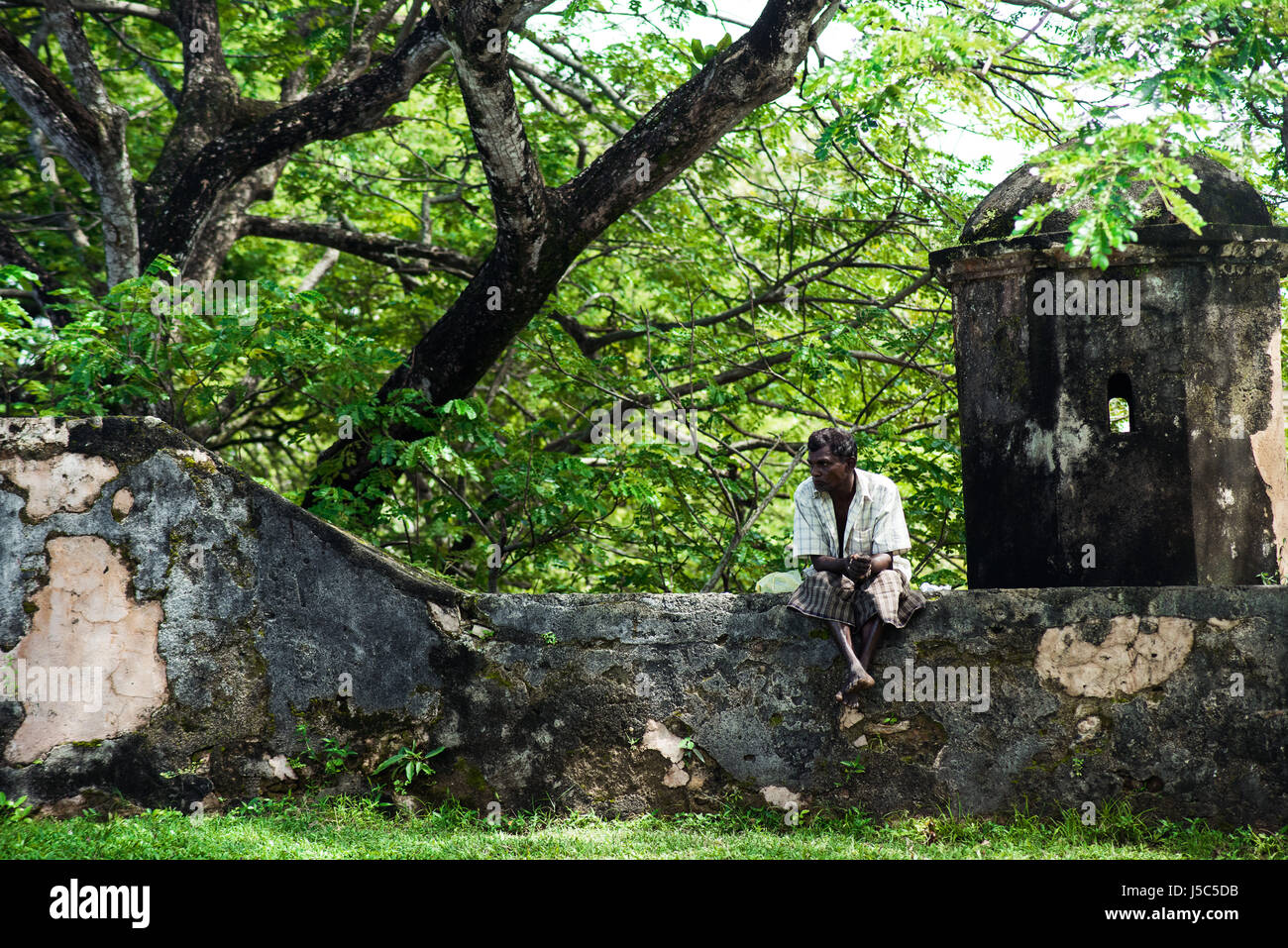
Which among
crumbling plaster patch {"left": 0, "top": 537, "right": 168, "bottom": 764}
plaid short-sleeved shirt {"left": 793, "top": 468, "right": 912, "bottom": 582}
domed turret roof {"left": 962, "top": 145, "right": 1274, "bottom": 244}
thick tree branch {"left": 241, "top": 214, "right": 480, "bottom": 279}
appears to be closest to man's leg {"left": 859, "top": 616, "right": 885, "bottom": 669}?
plaid short-sleeved shirt {"left": 793, "top": 468, "right": 912, "bottom": 582}

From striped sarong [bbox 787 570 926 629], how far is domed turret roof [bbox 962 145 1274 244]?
1.73 meters

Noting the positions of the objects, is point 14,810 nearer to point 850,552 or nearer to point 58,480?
point 58,480

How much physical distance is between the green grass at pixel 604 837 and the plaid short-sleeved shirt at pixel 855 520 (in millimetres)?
987

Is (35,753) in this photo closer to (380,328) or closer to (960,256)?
(960,256)

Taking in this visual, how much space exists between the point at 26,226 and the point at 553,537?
520cm

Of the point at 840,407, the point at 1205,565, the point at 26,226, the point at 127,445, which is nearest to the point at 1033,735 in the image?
the point at 1205,565

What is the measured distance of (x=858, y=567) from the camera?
4359 millimetres

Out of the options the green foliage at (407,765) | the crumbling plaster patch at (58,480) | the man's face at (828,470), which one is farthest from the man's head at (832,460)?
the crumbling plaster patch at (58,480)

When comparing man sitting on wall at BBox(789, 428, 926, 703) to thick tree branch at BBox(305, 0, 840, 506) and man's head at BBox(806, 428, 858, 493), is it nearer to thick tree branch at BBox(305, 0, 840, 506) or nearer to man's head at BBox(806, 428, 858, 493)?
man's head at BBox(806, 428, 858, 493)

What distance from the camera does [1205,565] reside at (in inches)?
187

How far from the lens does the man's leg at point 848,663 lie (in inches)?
168

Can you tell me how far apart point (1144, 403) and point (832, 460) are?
145cm

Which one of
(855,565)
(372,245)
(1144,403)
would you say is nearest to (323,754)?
(855,565)

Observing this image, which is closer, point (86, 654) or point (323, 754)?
point (86, 654)
